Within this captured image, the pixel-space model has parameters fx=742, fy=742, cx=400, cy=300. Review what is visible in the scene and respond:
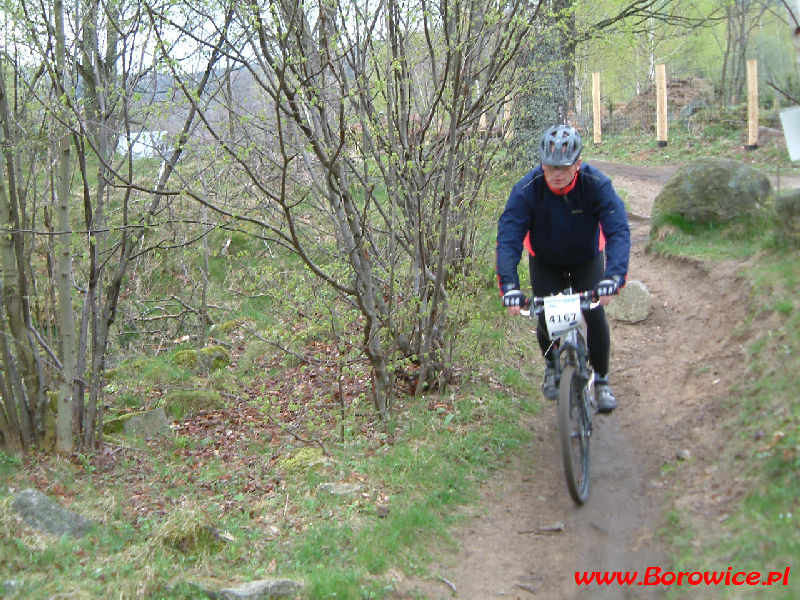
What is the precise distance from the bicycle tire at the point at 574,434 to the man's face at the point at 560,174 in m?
1.18

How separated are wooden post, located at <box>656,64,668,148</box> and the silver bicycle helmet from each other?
17.0 metres

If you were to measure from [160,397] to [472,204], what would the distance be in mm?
4578

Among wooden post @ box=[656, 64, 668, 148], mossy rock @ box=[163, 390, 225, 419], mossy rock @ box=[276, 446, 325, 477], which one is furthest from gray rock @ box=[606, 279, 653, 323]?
wooden post @ box=[656, 64, 668, 148]

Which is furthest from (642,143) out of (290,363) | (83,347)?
(83,347)

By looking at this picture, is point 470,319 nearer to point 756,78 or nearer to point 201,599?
point 201,599

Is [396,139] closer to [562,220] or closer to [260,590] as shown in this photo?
[562,220]

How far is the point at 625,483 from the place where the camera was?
16.0ft

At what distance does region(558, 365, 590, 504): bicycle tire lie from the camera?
4418 mm

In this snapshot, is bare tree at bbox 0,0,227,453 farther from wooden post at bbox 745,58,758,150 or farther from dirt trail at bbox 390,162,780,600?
wooden post at bbox 745,58,758,150

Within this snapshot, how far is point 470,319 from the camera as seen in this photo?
7.08m

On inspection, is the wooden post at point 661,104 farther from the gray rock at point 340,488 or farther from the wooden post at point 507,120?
the gray rock at point 340,488

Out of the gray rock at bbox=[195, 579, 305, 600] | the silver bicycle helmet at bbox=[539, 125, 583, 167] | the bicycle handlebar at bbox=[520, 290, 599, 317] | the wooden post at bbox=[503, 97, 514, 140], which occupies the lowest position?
the gray rock at bbox=[195, 579, 305, 600]

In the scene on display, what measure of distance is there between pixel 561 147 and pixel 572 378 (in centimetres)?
145

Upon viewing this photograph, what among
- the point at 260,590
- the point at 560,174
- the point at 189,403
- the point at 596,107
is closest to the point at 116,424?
the point at 189,403
